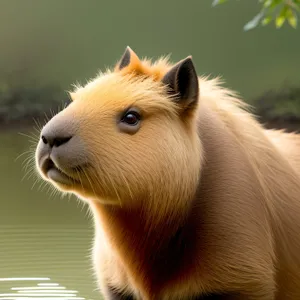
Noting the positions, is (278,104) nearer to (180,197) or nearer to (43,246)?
(43,246)

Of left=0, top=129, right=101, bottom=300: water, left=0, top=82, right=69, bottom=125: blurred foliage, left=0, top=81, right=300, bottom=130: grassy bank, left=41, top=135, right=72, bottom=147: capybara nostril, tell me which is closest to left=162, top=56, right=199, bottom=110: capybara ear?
left=41, top=135, right=72, bottom=147: capybara nostril

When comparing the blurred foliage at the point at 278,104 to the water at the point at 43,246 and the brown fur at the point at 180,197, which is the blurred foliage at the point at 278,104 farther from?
the brown fur at the point at 180,197

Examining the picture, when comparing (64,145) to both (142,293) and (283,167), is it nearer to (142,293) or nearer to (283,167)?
(142,293)

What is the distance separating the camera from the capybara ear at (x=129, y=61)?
197 centimetres

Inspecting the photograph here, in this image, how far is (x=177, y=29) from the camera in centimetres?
802

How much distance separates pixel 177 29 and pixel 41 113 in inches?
68.0

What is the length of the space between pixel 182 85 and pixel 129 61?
0.70ft

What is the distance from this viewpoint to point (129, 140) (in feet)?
5.97

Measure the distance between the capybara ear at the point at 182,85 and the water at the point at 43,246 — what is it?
105 cm

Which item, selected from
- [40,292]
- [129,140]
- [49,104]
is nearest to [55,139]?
[129,140]

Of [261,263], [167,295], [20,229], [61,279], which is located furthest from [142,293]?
[20,229]

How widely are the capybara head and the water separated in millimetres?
980

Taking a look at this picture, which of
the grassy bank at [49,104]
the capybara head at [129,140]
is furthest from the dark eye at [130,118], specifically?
the grassy bank at [49,104]

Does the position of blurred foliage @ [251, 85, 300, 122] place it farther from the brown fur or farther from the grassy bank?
the brown fur
